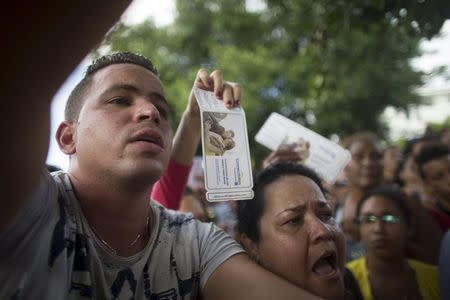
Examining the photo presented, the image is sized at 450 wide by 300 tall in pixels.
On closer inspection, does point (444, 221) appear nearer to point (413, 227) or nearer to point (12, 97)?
point (413, 227)

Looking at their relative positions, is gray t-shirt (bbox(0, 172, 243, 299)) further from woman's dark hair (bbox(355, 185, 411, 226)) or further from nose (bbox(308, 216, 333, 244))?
woman's dark hair (bbox(355, 185, 411, 226))

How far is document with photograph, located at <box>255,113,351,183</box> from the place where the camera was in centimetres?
234

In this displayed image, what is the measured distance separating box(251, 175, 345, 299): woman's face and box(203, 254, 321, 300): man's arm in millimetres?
193

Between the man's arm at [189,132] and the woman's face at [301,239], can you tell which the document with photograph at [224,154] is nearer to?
the man's arm at [189,132]

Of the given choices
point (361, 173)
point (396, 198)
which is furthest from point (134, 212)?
point (361, 173)

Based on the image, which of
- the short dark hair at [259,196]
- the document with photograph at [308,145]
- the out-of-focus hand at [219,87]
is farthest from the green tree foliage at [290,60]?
Answer: the out-of-focus hand at [219,87]

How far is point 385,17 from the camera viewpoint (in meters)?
2.46

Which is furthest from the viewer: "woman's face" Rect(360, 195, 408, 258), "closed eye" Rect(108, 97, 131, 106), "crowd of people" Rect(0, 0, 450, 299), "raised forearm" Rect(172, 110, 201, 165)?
"woman's face" Rect(360, 195, 408, 258)

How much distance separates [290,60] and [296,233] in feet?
21.3

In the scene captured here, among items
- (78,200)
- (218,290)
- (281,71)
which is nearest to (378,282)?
(218,290)

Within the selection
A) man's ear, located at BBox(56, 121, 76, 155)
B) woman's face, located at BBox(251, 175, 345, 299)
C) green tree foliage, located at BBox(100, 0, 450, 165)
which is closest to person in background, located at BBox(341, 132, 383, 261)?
green tree foliage, located at BBox(100, 0, 450, 165)

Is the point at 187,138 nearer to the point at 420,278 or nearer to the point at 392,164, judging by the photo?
the point at 420,278

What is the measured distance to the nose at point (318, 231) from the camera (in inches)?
70.2

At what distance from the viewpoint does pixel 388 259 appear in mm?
2676
